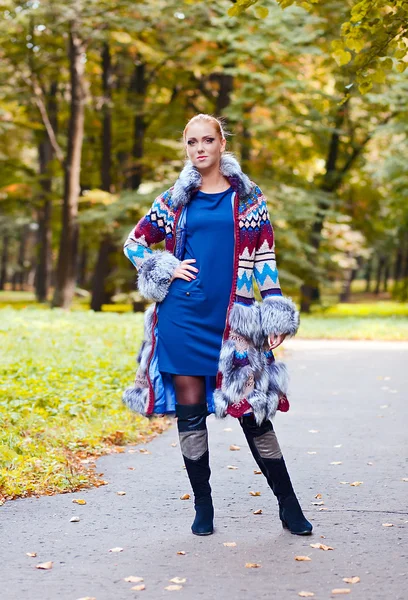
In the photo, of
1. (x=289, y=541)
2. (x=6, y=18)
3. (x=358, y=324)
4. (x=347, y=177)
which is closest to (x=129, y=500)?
(x=289, y=541)

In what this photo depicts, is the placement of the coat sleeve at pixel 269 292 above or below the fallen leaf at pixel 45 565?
above

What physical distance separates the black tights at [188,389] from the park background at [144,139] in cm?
363

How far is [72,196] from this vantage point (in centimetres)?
2264

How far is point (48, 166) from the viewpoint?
99.0 ft

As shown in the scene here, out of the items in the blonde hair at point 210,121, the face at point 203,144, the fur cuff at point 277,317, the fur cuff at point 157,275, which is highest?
the blonde hair at point 210,121

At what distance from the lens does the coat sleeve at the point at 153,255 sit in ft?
14.4

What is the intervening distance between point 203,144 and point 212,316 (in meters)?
0.92

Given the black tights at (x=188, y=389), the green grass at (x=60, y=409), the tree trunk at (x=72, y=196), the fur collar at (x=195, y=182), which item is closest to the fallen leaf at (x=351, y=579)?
the black tights at (x=188, y=389)

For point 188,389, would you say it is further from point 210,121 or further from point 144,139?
point 144,139

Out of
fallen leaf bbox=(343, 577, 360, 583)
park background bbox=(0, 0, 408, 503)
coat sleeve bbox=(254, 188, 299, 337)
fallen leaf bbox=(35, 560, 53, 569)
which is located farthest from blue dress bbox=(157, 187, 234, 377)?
park background bbox=(0, 0, 408, 503)

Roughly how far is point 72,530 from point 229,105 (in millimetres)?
19193

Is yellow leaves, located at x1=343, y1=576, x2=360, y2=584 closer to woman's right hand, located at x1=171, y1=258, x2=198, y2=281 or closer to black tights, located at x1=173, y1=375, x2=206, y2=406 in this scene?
black tights, located at x1=173, y1=375, x2=206, y2=406

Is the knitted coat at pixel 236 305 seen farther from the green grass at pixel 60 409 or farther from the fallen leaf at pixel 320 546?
the green grass at pixel 60 409

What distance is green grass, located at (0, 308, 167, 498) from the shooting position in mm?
5688
